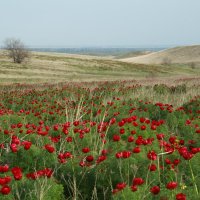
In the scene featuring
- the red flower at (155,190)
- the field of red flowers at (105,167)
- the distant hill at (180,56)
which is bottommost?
the distant hill at (180,56)

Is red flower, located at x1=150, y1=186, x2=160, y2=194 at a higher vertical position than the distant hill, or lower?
higher

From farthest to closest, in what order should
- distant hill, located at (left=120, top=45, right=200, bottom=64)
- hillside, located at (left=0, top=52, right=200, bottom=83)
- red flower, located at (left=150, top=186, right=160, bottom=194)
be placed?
distant hill, located at (left=120, top=45, right=200, bottom=64), hillside, located at (left=0, top=52, right=200, bottom=83), red flower, located at (left=150, top=186, right=160, bottom=194)

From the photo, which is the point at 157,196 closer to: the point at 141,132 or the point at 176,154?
the point at 176,154

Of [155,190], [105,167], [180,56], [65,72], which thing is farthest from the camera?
[180,56]

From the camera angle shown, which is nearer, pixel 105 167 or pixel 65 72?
pixel 105 167

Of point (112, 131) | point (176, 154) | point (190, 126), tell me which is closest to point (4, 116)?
point (112, 131)

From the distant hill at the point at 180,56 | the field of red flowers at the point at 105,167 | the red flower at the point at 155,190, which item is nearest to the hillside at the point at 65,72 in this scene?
the field of red flowers at the point at 105,167

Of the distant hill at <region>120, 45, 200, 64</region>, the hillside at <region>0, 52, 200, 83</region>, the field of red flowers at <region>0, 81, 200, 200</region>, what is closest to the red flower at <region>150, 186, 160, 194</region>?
the field of red flowers at <region>0, 81, 200, 200</region>

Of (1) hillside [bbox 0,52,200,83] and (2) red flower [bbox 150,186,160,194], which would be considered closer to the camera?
(2) red flower [bbox 150,186,160,194]

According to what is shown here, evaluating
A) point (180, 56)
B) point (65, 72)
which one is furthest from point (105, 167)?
point (180, 56)

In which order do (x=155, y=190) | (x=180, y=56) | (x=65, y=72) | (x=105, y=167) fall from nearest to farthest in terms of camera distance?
(x=155, y=190), (x=105, y=167), (x=65, y=72), (x=180, y=56)

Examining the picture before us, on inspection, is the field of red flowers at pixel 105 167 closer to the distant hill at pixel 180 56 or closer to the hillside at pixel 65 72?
the hillside at pixel 65 72

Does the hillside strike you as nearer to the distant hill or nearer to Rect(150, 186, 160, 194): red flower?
Rect(150, 186, 160, 194): red flower

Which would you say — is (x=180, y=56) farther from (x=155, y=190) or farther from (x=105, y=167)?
(x=155, y=190)
